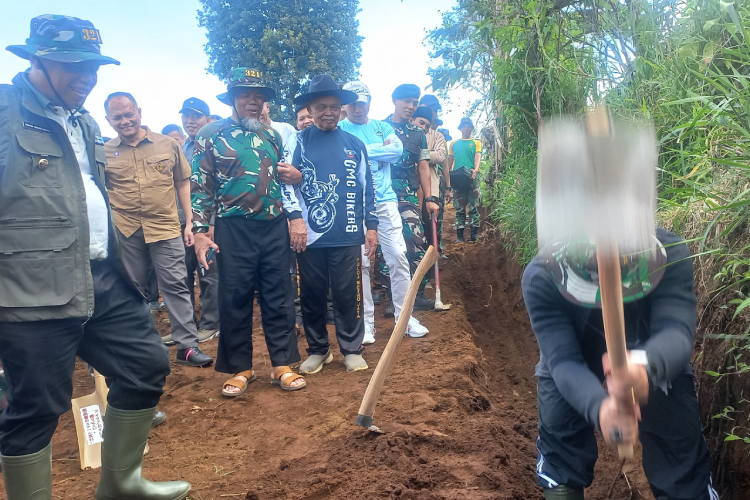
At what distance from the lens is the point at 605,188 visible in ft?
4.08

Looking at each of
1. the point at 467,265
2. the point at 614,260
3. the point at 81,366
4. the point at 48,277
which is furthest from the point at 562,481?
the point at 467,265

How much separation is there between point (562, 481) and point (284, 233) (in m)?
2.52

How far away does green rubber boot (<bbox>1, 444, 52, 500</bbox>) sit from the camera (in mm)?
2043

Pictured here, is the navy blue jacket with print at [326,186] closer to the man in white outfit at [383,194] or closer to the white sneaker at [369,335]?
the man in white outfit at [383,194]

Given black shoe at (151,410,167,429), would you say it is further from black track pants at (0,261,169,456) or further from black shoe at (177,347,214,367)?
black track pants at (0,261,169,456)

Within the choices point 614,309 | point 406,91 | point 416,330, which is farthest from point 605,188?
point 406,91

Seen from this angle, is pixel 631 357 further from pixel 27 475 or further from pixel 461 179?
pixel 461 179

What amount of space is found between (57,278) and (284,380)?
2.04m

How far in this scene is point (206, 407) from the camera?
3.70 meters

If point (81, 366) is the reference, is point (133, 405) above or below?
above

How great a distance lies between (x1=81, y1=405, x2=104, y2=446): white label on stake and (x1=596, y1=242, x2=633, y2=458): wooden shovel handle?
2602 mm

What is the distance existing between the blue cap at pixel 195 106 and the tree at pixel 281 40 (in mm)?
6889

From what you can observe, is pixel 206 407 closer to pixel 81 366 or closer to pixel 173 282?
pixel 173 282

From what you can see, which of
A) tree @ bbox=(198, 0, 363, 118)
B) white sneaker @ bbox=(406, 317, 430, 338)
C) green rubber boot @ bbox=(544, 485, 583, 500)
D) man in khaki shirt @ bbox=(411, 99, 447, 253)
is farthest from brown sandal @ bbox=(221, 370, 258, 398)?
tree @ bbox=(198, 0, 363, 118)
